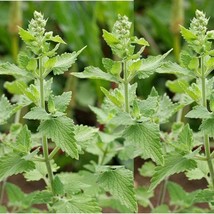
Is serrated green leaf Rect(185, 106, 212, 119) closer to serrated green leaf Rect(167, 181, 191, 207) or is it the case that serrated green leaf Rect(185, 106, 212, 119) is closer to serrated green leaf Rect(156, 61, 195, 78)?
serrated green leaf Rect(156, 61, 195, 78)

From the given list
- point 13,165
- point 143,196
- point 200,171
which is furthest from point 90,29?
point 13,165

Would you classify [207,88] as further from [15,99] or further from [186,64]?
[15,99]

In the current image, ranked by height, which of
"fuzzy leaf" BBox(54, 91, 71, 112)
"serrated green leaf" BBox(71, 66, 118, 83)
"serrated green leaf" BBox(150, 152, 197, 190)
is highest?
"serrated green leaf" BBox(71, 66, 118, 83)

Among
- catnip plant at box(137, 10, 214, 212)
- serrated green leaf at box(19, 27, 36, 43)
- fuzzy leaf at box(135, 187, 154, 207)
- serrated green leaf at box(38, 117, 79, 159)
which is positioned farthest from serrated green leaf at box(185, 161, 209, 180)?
serrated green leaf at box(19, 27, 36, 43)

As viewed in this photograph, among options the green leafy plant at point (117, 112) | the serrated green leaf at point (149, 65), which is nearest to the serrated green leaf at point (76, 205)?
the green leafy plant at point (117, 112)

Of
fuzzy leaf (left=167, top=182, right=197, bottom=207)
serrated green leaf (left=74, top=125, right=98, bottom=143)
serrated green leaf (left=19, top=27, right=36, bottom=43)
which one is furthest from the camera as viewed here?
fuzzy leaf (left=167, top=182, right=197, bottom=207)

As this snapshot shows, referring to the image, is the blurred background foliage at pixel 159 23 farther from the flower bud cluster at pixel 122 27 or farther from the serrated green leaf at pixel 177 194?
the flower bud cluster at pixel 122 27

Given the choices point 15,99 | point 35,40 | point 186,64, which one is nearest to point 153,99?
point 186,64

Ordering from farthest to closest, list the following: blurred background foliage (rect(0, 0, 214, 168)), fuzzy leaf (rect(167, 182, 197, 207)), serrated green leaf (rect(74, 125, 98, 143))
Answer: blurred background foliage (rect(0, 0, 214, 168)) < fuzzy leaf (rect(167, 182, 197, 207)) < serrated green leaf (rect(74, 125, 98, 143))
